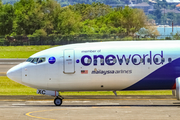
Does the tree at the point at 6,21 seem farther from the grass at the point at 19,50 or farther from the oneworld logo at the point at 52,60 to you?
the oneworld logo at the point at 52,60

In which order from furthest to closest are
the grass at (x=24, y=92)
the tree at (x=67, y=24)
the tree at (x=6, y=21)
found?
the tree at (x=6, y=21)
the tree at (x=67, y=24)
the grass at (x=24, y=92)

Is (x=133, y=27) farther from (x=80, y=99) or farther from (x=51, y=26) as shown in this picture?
(x=80, y=99)

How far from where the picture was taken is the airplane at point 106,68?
2302 cm

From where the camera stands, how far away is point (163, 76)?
23016mm

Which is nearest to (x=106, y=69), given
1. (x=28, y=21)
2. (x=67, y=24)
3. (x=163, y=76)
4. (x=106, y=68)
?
(x=106, y=68)

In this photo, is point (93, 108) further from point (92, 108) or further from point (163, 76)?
point (163, 76)

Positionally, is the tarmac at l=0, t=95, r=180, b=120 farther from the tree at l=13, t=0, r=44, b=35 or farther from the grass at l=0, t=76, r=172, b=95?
the tree at l=13, t=0, r=44, b=35

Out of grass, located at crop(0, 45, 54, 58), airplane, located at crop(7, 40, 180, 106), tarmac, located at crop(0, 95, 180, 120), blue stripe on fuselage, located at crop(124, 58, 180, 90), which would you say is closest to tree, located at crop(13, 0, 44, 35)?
grass, located at crop(0, 45, 54, 58)

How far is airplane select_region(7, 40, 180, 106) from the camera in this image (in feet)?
75.5

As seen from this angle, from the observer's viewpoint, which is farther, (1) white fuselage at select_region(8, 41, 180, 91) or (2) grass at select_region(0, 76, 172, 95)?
(2) grass at select_region(0, 76, 172, 95)

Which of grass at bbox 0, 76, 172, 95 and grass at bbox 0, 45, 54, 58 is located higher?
grass at bbox 0, 45, 54, 58

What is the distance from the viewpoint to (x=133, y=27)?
3723 inches

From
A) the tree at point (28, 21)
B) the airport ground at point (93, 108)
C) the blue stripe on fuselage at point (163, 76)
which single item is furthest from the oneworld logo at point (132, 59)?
the tree at point (28, 21)

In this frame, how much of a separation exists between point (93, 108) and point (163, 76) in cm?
495
